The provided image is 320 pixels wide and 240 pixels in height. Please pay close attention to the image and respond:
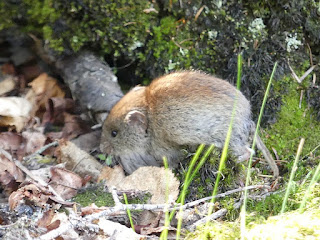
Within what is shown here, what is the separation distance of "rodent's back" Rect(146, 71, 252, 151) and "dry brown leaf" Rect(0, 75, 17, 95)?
2042 millimetres

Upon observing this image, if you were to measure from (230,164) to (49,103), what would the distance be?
7.87 feet

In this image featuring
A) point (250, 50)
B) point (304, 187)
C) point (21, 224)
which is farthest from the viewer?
point (250, 50)

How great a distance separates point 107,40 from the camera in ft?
16.9

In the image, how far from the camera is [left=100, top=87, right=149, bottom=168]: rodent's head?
15.4 feet

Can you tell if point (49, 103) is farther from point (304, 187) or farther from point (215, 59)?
point (304, 187)

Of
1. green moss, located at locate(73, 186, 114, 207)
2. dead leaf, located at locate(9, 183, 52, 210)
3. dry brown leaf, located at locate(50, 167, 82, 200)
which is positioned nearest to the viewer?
dead leaf, located at locate(9, 183, 52, 210)

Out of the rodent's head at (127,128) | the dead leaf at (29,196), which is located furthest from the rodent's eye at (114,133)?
the dead leaf at (29,196)

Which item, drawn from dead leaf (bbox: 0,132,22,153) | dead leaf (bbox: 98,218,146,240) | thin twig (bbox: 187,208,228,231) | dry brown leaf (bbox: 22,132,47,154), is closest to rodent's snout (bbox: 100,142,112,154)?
dry brown leaf (bbox: 22,132,47,154)

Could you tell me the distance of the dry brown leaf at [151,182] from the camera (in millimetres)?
3654

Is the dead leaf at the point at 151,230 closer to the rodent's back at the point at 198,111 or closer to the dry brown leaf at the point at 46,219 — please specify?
the dry brown leaf at the point at 46,219

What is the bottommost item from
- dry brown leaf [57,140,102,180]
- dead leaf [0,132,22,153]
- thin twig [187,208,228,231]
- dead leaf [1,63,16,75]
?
dead leaf [0,132,22,153]

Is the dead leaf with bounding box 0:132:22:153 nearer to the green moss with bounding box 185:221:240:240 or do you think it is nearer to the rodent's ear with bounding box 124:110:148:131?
the rodent's ear with bounding box 124:110:148:131

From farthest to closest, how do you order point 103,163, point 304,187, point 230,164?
point 103,163
point 230,164
point 304,187

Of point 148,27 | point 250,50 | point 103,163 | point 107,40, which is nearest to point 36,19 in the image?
point 107,40
